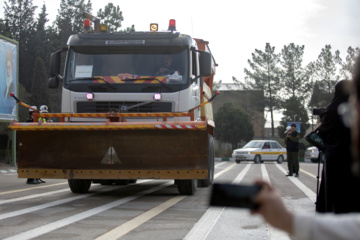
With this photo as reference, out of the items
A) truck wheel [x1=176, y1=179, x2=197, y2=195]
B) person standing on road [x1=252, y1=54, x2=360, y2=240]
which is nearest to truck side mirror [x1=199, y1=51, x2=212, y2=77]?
truck wheel [x1=176, y1=179, x2=197, y2=195]

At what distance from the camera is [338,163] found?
3.75 meters

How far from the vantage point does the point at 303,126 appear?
80.1 metres

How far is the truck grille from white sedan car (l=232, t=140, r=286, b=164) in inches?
1133

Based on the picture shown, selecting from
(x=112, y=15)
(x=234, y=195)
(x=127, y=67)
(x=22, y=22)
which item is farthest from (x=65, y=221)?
(x=22, y=22)

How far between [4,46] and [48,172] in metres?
17.1

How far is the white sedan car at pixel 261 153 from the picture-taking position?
39719 millimetres

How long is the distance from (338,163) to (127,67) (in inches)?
326

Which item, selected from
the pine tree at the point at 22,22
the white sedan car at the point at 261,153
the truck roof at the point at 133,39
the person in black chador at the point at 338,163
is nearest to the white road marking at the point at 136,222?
the person in black chador at the point at 338,163

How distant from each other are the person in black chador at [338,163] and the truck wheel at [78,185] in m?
7.73

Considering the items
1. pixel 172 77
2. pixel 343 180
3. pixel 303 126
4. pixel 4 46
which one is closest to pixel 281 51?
pixel 303 126

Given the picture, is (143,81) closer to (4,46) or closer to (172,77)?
(172,77)

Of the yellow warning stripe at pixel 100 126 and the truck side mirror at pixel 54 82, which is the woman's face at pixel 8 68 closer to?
the truck side mirror at pixel 54 82

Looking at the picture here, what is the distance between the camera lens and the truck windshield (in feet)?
37.7

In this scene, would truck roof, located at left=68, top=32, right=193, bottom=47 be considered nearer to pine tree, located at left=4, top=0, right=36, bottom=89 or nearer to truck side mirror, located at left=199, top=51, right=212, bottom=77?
truck side mirror, located at left=199, top=51, right=212, bottom=77
